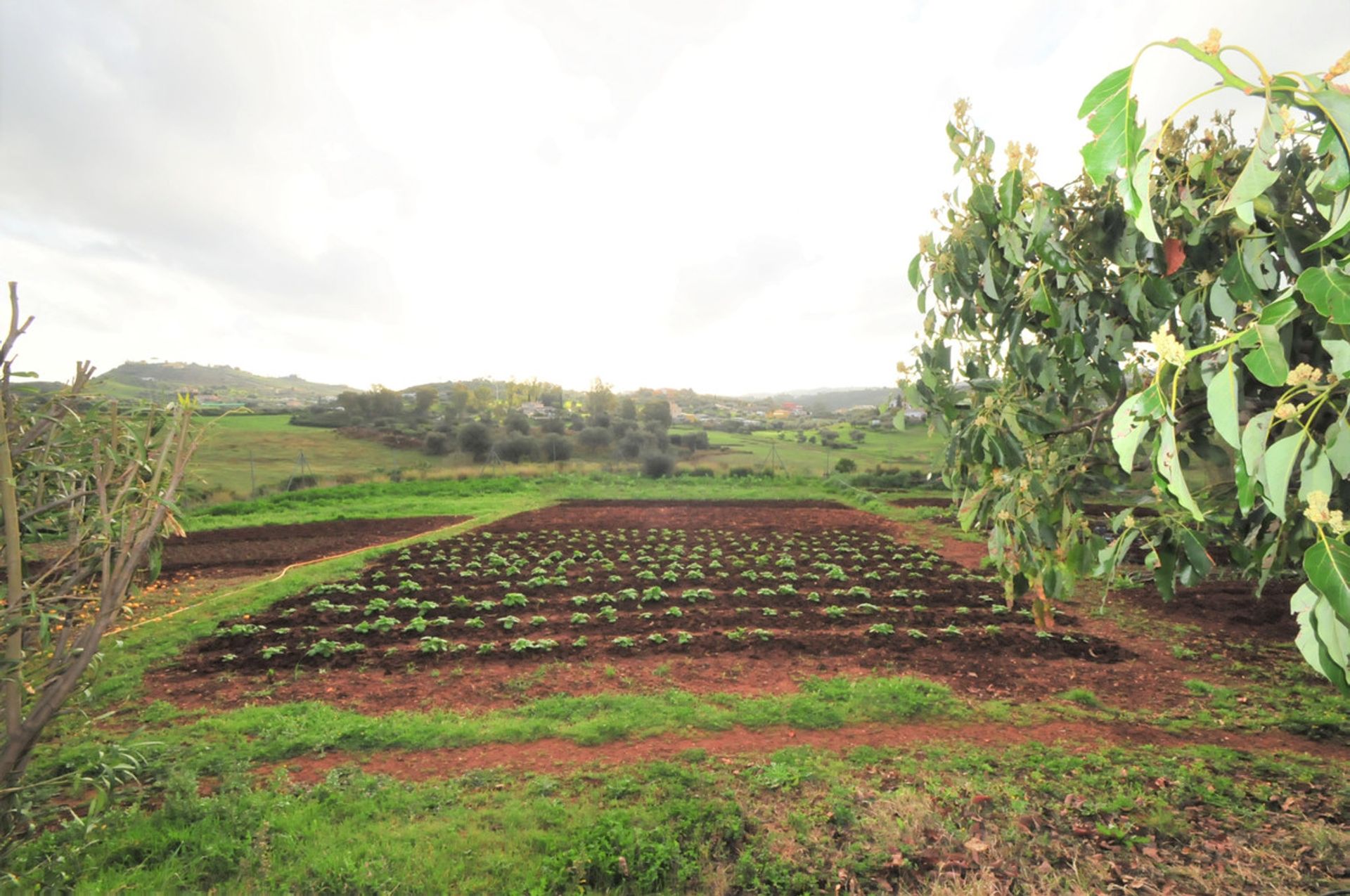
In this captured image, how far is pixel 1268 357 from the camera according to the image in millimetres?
1101

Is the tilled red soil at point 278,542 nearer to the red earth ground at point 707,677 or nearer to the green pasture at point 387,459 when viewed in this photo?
the green pasture at point 387,459

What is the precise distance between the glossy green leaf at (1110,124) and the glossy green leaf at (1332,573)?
2.63ft

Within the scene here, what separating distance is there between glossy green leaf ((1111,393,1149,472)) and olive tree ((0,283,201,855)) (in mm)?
3241

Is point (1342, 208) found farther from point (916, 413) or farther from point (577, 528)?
point (577, 528)

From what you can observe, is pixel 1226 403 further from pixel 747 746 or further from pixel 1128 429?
pixel 747 746

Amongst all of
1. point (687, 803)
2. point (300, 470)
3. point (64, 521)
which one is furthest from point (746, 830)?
point (300, 470)

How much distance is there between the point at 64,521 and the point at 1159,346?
439 cm

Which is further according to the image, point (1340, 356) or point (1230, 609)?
point (1230, 609)

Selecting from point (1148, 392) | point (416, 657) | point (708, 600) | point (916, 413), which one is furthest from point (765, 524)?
point (1148, 392)

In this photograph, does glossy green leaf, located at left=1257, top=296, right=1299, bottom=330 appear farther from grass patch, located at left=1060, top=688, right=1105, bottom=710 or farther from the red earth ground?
grass patch, located at left=1060, top=688, right=1105, bottom=710

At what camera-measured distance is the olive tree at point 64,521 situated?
2.10 m

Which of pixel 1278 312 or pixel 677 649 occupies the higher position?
pixel 1278 312

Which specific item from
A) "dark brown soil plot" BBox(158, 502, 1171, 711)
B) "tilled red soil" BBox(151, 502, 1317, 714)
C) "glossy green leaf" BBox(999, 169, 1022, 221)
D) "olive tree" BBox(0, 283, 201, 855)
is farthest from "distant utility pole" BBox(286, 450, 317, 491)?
"glossy green leaf" BBox(999, 169, 1022, 221)

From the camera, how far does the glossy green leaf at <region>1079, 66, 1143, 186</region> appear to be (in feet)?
3.42
